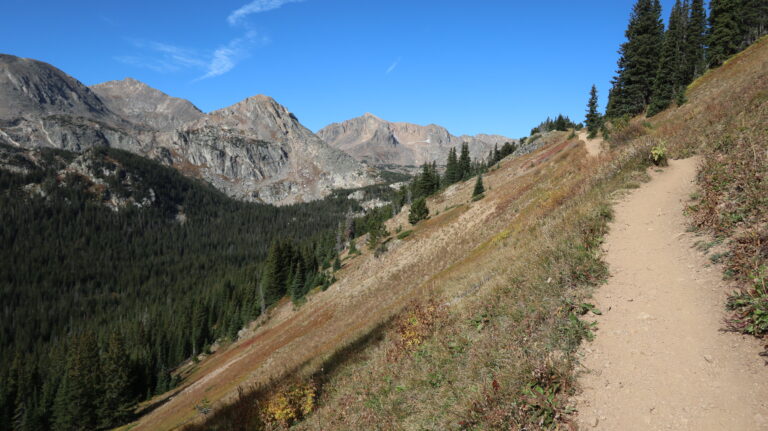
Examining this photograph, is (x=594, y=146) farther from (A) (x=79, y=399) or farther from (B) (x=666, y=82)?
(A) (x=79, y=399)

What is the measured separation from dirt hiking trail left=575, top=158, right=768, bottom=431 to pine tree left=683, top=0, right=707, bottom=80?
72.2 meters

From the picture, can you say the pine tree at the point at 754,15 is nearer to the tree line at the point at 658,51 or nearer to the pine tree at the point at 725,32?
the tree line at the point at 658,51

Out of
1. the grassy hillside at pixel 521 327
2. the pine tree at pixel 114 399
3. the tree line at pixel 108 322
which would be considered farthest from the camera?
the tree line at pixel 108 322

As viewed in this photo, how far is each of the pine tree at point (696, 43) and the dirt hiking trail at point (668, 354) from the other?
237 ft

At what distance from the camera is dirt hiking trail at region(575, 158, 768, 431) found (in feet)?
16.5

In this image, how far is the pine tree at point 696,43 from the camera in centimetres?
6128

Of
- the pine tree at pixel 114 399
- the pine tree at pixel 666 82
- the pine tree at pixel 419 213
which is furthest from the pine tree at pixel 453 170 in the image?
the pine tree at pixel 114 399

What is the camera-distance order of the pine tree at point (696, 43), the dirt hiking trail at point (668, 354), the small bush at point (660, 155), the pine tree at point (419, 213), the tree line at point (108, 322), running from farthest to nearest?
1. the pine tree at point (419, 213)
2. the pine tree at point (696, 43)
3. the tree line at point (108, 322)
4. the small bush at point (660, 155)
5. the dirt hiking trail at point (668, 354)

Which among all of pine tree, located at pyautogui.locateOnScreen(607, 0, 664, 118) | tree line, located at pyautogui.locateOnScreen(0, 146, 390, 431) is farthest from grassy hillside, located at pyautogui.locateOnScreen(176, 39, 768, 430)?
tree line, located at pyautogui.locateOnScreen(0, 146, 390, 431)

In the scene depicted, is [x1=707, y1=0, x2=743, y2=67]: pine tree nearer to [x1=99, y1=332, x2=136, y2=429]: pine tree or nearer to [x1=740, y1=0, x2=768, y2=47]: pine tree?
[x1=740, y1=0, x2=768, y2=47]: pine tree

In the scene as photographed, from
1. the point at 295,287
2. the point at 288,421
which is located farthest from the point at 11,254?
the point at 288,421

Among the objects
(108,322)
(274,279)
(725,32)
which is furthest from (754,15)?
(108,322)

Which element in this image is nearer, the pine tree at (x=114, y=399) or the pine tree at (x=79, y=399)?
the pine tree at (x=79, y=399)

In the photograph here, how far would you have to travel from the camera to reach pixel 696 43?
63.2 meters
